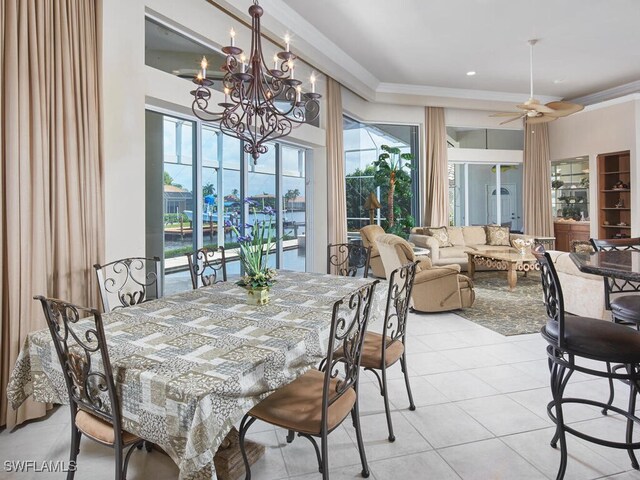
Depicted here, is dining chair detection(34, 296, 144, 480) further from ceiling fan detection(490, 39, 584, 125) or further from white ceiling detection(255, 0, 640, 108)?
ceiling fan detection(490, 39, 584, 125)

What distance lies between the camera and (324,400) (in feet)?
5.18

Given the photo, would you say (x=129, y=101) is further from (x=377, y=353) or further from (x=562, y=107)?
(x=562, y=107)

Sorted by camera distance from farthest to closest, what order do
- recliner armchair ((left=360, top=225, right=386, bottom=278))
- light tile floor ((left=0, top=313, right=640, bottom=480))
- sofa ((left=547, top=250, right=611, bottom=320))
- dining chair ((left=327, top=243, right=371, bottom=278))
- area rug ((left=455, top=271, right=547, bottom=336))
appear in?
recliner armchair ((left=360, top=225, right=386, bottom=278)) → area rug ((left=455, top=271, right=547, bottom=336)) → sofa ((left=547, top=250, right=611, bottom=320)) → dining chair ((left=327, top=243, right=371, bottom=278)) → light tile floor ((left=0, top=313, right=640, bottom=480))

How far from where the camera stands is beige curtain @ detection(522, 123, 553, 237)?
8773mm

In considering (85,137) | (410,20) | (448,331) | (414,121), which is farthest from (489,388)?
(414,121)

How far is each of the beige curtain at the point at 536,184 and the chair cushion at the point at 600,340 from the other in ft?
24.8

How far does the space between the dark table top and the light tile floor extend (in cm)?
96

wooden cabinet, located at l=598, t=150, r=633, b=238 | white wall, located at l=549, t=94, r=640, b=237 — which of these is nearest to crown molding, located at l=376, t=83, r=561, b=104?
white wall, located at l=549, t=94, r=640, b=237

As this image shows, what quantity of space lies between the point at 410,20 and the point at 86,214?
4239 mm

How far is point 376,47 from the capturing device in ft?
18.9

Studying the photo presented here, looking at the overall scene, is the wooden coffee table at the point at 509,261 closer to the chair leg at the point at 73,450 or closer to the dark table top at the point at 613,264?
the dark table top at the point at 613,264

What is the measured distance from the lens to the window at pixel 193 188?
12.4 feet

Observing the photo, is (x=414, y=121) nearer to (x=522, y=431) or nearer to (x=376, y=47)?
(x=376, y=47)

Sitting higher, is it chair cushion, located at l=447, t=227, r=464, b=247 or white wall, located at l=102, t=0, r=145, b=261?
white wall, located at l=102, t=0, r=145, b=261
